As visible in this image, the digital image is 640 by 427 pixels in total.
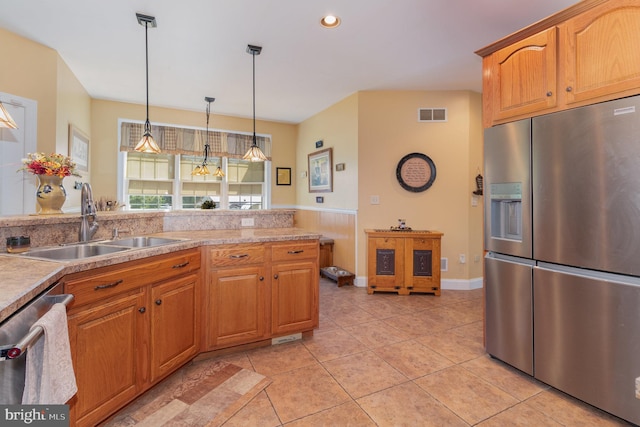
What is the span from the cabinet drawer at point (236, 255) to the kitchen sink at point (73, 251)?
22.4 inches

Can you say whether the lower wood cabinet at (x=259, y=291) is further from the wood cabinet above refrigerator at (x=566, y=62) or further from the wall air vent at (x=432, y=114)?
the wall air vent at (x=432, y=114)

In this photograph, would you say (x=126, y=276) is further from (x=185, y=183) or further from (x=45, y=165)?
(x=185, y=183)

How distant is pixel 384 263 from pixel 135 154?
4418 millimetres

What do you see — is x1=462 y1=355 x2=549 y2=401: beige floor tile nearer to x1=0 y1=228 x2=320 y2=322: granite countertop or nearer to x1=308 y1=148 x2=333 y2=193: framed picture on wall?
x1=0 y1=228 x2=320 y2=322: granite countertop

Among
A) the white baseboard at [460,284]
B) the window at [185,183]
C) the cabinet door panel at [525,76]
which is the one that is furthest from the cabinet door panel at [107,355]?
the window at [185,183]

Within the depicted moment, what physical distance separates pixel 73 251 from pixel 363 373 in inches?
83.1

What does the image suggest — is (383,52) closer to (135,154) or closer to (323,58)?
(323,58)

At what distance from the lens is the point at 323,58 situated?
3.26 metres

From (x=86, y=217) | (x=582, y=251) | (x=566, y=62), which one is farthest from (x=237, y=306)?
(x=566, y=62)

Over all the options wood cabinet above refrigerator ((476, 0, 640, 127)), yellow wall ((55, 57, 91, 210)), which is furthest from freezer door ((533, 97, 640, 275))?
yellow wall ((55, 57, 91, 210))

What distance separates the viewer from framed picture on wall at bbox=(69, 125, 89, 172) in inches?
142

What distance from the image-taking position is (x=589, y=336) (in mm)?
1707

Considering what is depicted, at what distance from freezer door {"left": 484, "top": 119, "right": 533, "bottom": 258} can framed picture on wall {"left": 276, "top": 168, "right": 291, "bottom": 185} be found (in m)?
4.27

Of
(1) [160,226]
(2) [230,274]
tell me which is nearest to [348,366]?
(2) [230,274]
